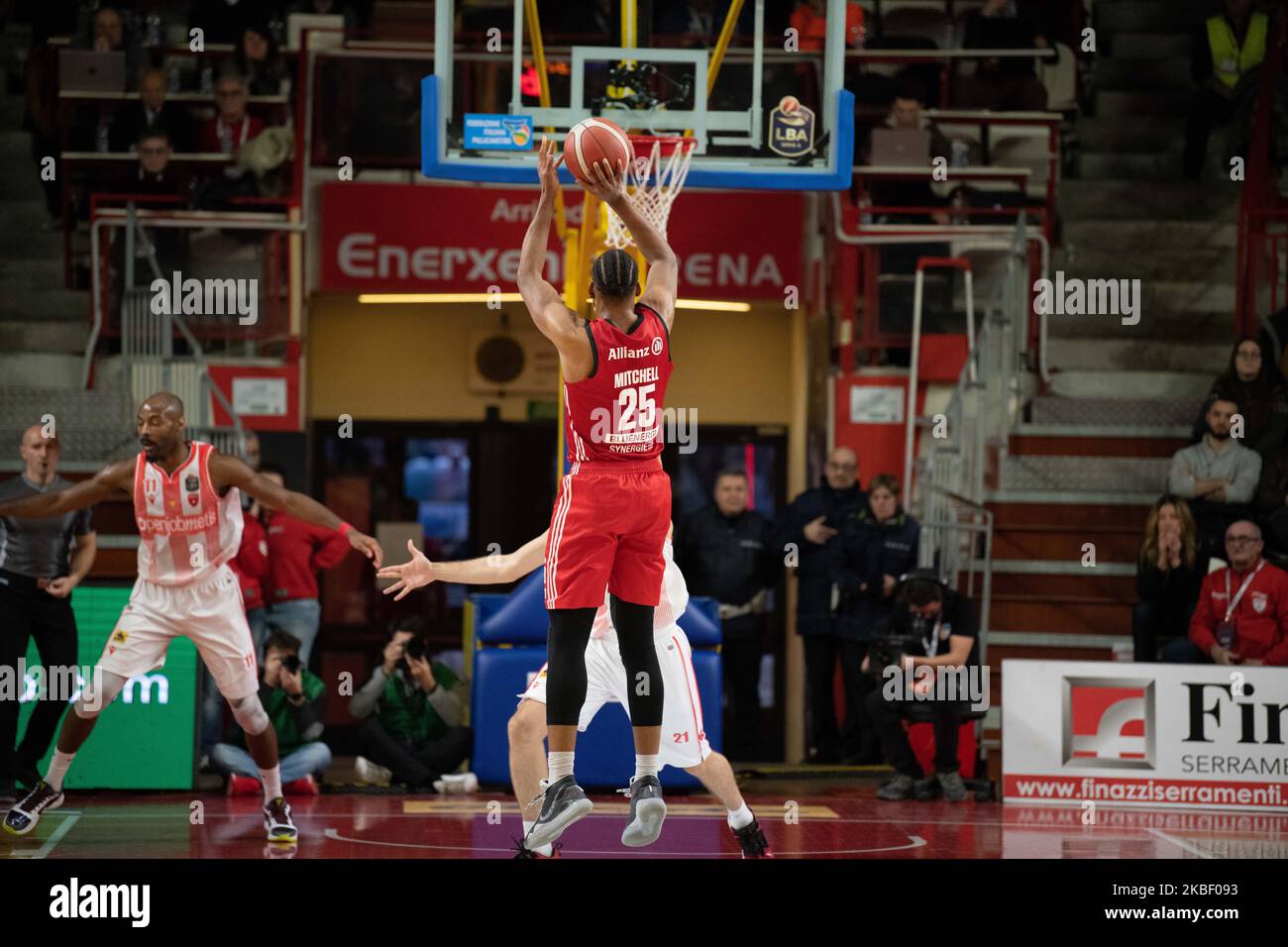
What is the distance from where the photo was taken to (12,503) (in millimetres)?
9164

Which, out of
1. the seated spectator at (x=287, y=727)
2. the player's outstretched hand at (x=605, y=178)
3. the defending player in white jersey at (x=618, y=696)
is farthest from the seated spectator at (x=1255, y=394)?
the player's outstretched hand at (x=605, y=178)

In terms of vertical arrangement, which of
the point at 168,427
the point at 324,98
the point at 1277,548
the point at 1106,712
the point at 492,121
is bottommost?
the point at 1106,712

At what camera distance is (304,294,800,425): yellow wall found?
16.5m

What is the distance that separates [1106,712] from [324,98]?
8381mm

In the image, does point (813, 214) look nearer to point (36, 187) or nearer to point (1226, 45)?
point (1226, 45)

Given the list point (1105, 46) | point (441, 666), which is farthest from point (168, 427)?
point (1105, 46)

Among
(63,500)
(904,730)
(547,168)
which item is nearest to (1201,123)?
(904,730)

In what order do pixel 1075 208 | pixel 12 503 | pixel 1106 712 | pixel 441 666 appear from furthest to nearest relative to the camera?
pixel 1075 208, pixel 441 666, pixel 1106 712, pixel 12 503

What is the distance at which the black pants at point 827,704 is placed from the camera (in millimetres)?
13367

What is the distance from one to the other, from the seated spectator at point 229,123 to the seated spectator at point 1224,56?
7978 mm

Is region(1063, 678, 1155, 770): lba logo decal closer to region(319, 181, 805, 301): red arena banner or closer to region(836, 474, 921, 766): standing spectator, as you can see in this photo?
region(836, 474, 921, 766): standing spectator

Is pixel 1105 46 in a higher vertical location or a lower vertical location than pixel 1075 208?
higher

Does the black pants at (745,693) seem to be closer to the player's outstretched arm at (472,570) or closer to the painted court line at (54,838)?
the painted court line at (54,838)

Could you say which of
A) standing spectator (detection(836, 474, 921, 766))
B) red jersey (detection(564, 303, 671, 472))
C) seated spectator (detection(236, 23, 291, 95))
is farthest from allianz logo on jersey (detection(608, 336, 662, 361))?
seated spectator (detection(236, 23, 291, 95))
